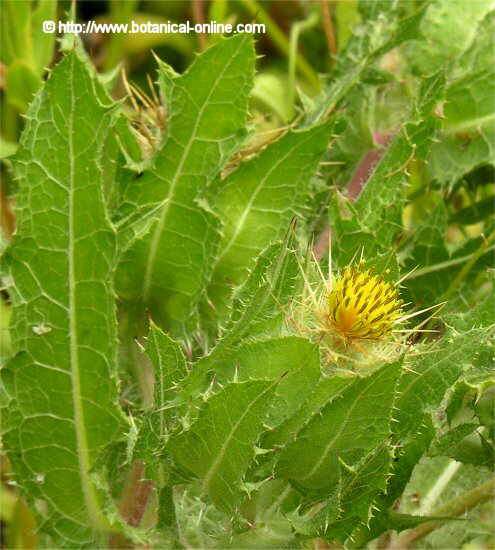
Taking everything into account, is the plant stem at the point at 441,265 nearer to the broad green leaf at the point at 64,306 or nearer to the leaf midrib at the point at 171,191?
the leaf midrib at the point at 171,191

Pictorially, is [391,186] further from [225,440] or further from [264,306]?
[225,440]

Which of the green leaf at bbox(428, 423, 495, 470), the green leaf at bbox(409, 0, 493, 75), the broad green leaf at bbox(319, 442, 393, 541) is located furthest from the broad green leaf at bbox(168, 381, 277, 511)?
the green leaf at bbox(409, 0, 493, 75)

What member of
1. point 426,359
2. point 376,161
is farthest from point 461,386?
point 376,161

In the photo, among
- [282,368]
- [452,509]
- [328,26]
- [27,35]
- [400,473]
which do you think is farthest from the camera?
[328,26]

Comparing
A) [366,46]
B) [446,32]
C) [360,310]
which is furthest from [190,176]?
[446,32]

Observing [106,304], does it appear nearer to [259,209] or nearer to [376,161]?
[259,209]

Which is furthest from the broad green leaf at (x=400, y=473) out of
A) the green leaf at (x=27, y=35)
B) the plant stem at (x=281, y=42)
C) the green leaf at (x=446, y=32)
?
the plant stem at (x=281, y=42)

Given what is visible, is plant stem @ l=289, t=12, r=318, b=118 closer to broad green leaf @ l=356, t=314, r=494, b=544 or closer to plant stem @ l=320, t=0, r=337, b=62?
plant stem @ l=320, t=0, r=337, b=62
